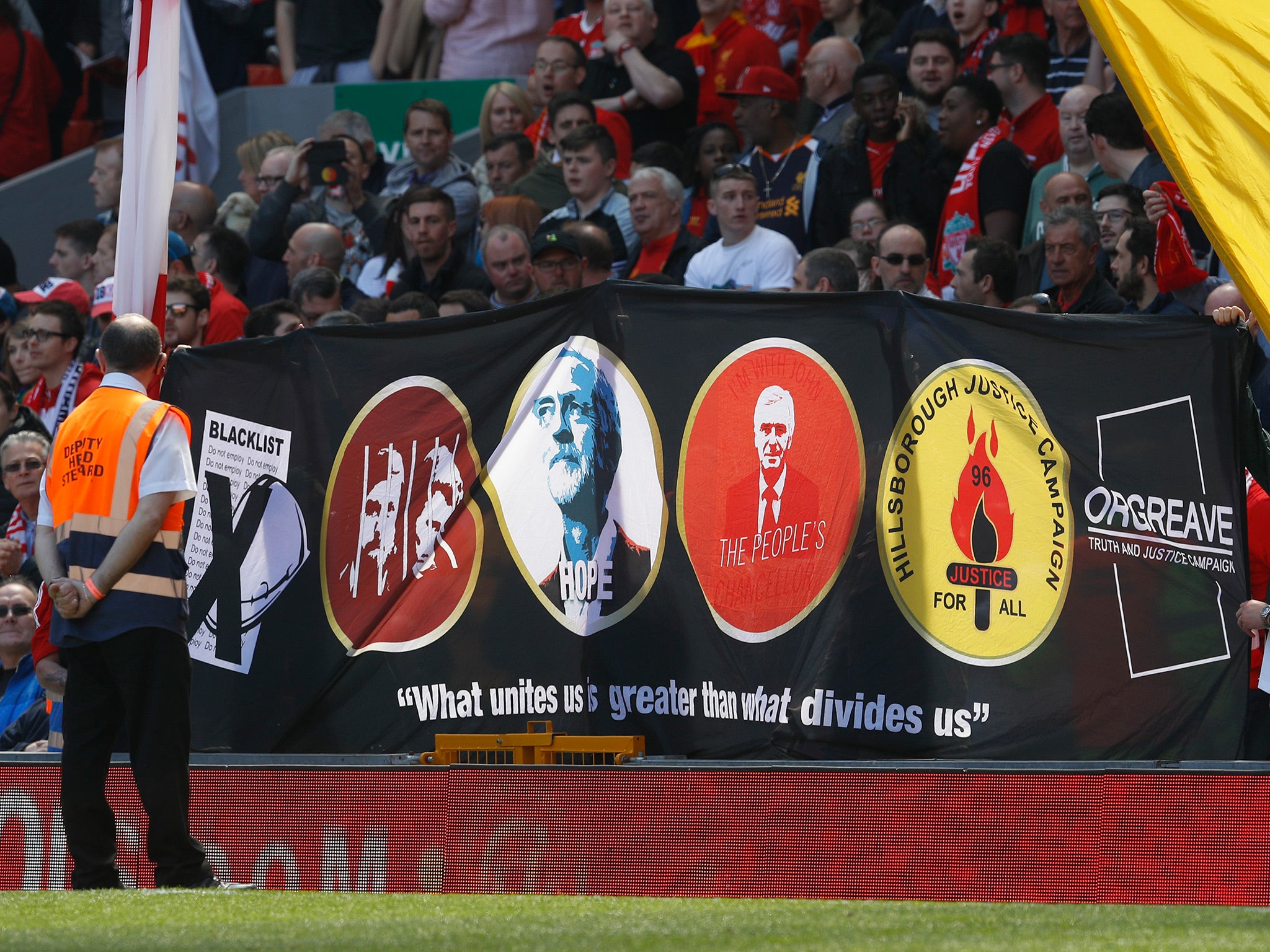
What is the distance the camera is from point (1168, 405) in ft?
20.1

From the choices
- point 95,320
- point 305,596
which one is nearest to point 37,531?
point 305,596

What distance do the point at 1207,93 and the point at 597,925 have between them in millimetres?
3293

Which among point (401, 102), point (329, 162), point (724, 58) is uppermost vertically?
point (401, 102)

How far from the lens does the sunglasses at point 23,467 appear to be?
9344 mm

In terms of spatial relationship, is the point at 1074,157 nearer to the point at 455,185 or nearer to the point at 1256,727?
the point at 455,185

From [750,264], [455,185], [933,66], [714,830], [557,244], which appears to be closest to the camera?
[714,830]

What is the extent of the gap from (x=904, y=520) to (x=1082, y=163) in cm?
411

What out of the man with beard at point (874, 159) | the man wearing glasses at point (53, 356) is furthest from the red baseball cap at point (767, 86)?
the man wearing glasses at point (53, 356)

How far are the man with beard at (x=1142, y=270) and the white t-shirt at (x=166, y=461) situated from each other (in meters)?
3.68

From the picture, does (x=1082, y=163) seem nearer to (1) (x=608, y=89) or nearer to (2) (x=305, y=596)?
(1) (x=608, y=89)

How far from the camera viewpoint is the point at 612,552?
6.59 metres

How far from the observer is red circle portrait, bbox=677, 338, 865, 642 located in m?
6.35

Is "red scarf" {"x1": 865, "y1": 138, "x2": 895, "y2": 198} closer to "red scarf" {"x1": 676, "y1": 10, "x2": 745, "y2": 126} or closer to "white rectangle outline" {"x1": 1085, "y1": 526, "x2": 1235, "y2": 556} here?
"red scarf" {"x1": 676, "y1": 10, "x2": 745, "y2": 126}

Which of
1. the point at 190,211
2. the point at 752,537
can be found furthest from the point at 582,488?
the point at 190,211
